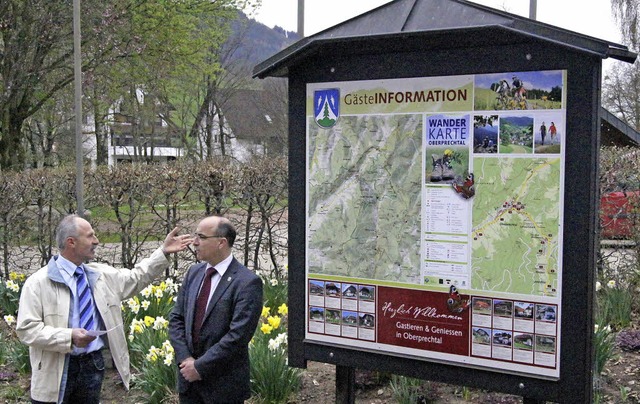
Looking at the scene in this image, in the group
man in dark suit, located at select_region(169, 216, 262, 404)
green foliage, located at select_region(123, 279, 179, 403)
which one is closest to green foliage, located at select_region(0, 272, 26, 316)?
green foliage, located at select_region(123, 279, 179, 403)

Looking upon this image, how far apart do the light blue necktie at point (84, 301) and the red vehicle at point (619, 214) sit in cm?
571

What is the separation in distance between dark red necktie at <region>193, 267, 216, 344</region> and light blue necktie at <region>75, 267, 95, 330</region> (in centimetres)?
70

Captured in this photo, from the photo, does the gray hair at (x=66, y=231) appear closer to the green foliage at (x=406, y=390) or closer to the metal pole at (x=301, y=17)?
the green foliage at (x=406, y=390)

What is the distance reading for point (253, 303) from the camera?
3.99 m

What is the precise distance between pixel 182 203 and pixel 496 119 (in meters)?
5.93

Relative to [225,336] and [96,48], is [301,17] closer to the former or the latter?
[225,336]

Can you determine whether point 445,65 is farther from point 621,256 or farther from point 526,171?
point 621,256

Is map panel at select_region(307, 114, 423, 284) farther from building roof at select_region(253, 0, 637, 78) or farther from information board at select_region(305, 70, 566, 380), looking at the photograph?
building roof at select_region(253, 0, 637, 78)

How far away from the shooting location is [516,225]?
3.61 meters

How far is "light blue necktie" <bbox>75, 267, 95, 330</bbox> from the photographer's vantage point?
4297mm

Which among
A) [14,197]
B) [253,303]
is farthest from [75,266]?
[14,197]

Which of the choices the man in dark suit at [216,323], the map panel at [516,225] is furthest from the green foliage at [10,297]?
the map panel at [516,225]

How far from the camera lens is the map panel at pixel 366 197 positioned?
12.8 ft

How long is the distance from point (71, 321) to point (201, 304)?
0.82 metres
